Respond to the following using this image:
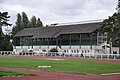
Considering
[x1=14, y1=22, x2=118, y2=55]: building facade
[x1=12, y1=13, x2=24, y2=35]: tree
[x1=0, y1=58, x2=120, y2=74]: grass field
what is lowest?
[x1=0, y1=58, x2=120, y2=74]: grass field

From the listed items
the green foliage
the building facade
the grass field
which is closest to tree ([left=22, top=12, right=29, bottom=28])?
the building facade

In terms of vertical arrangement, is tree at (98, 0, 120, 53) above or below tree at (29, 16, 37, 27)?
below

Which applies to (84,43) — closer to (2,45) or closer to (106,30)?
(2,45)

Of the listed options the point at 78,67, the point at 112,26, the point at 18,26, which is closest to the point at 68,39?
the point at 18,26

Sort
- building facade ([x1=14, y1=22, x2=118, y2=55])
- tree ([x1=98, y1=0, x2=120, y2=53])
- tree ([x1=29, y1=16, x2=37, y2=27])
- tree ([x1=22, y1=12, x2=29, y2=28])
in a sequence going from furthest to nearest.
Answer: tree ([x1=29, y1=16, x2=37, y2=27]) → tree ([x1=22, y1=12, x2=29, y2=28]) → building facade ([x1=14, y1=22, x2=118, y2=55]) → tree ([x1=98, y1=0, x2=120, y2=53])

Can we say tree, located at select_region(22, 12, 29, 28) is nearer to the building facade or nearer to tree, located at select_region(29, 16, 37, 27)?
tree, located at select_region(29, 16, 37, 27)

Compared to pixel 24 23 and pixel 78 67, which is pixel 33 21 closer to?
pixel 24 23

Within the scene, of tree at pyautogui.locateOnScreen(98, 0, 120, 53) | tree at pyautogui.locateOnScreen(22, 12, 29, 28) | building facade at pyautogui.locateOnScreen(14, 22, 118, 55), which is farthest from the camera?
tree at pyautogui.locateOnScreen(22, 12, 29, 28)

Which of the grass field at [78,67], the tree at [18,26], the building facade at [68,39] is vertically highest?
the tree at [18,26]

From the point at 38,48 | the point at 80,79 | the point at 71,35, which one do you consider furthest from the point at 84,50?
the point at 80,79

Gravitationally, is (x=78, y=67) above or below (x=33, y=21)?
below

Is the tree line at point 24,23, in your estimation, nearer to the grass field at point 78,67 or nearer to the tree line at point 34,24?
the tree line at point 34,24

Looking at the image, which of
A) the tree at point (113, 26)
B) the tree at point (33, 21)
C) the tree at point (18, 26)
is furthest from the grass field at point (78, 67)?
the tree at point (33, 21)

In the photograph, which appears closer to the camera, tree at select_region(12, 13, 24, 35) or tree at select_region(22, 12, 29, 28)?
tree at select_region(12, 13, 24, 35)
